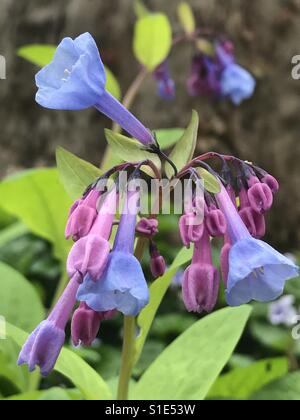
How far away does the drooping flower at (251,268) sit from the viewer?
0.82 metres

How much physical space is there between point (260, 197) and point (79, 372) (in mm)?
440

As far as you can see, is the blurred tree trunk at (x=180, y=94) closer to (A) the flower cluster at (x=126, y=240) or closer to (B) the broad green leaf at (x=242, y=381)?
(B) the broad green leaf at (x=242, y=381)

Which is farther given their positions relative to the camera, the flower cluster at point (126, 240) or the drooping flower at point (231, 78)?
the drooping flower at point (231, 78)

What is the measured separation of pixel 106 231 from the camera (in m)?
0.86

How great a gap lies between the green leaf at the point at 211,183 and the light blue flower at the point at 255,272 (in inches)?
3.3

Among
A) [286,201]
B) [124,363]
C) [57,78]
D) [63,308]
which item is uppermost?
[57,78]

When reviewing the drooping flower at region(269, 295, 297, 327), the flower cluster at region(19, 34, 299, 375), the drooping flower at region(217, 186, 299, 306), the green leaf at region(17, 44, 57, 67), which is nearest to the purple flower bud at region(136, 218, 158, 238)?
the flower cluster at region(19, 34, 299, 375)

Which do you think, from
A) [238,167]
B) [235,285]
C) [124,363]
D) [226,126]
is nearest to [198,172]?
[238,167]

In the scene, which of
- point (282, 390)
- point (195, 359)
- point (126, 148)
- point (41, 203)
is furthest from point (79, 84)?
point (41, 203)

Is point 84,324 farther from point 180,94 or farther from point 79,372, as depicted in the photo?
point 180,94

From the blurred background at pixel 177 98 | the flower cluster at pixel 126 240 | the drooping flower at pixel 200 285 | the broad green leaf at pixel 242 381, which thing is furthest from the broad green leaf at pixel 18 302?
the blurred background at pixel 177 98

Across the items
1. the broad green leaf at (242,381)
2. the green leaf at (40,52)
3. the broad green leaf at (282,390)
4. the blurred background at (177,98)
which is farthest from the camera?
the blurred background at (177,98)
